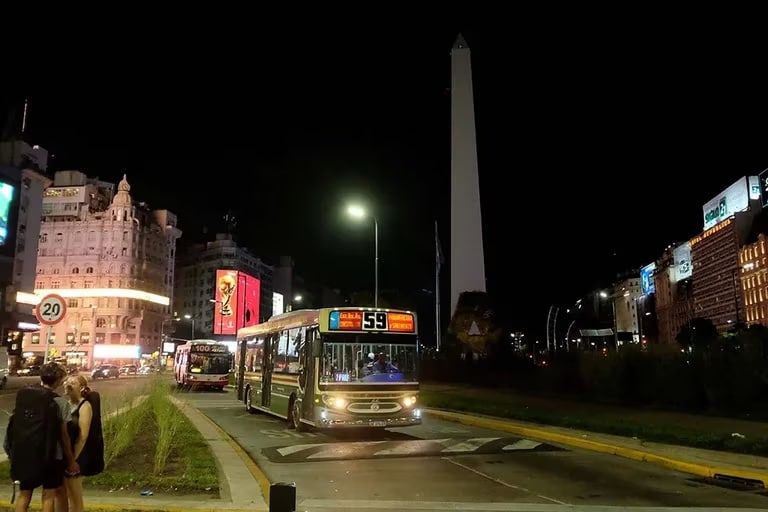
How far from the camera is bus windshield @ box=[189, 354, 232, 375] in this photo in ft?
116

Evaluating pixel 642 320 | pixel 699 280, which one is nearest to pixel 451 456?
pixel 699 280

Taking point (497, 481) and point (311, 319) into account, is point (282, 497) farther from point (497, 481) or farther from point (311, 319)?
point (311, 319)

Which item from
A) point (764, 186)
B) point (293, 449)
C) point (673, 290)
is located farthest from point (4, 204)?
point (673, 290)

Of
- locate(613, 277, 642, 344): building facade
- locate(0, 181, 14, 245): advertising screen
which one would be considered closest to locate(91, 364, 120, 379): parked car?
locate(0, 181, 14, 245): advertising screen

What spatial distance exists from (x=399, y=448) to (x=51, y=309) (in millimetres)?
7103

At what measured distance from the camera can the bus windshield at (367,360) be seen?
14.8 m

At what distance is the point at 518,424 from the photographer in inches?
633

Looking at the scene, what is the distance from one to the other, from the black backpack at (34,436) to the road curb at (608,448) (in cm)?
938

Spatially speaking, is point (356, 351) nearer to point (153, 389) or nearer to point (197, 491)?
point (153, 389)

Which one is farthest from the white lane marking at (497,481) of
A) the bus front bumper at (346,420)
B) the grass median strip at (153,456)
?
the grass median strip at (153,456)

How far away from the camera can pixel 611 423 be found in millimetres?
15148

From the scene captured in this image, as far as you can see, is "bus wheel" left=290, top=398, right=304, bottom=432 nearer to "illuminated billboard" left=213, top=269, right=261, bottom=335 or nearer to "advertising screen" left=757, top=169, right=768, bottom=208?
"illuminated billboard" left=213, top=269, right=261, bottom=335

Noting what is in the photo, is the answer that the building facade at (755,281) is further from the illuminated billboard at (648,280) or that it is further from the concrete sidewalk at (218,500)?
the concrete sidewalk at (218,500)

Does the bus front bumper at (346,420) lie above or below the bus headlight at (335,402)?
below
